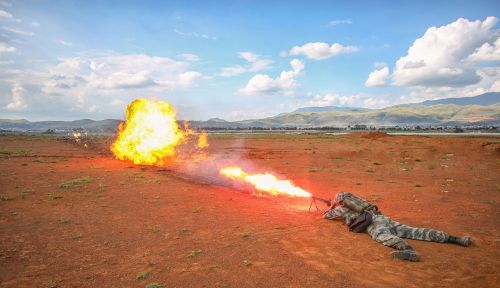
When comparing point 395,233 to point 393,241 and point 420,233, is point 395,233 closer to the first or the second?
point 420,233

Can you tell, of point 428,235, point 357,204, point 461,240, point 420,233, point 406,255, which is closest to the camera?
point 406,255

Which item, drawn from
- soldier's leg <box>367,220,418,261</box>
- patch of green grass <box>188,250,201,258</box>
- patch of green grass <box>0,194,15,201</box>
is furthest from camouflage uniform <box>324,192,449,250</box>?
patch of green grass <box>0,194,15,201</box>

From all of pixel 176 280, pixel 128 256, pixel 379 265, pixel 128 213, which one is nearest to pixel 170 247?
pixel 128 256

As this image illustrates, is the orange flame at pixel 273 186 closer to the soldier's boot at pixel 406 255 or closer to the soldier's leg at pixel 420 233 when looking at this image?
the soldier's leg at pixel 420 233

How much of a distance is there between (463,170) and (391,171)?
7.16 metres

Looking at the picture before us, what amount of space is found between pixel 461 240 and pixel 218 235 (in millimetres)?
9441

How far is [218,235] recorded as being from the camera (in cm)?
1335

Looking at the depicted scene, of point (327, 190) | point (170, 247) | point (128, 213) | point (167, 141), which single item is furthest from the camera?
point (167, 141)

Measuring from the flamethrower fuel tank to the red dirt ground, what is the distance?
1352 mm

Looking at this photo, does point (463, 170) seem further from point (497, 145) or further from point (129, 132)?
point (129, 132)

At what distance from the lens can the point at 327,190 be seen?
75.2ft

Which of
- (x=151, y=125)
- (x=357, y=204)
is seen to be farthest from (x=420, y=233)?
(x=151, y=125)

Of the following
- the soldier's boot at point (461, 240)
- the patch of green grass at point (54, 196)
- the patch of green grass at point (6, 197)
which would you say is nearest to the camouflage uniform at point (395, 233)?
the soldier's boot at point (461, 240)

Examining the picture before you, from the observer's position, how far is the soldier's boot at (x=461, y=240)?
486 inches
